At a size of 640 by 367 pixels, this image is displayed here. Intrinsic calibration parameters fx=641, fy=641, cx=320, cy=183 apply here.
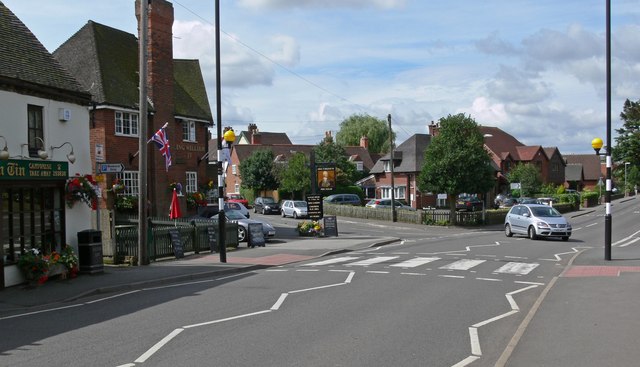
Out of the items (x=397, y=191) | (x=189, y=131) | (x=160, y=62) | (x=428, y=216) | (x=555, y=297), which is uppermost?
(x=160, y=62)

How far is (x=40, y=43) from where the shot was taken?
1811 centimetres

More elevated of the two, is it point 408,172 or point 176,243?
point 408,172

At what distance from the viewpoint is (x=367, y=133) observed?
103 m

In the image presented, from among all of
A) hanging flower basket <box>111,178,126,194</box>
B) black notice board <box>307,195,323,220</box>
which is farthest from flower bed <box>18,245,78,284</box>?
black notice board <box>307,195,323,220</box>

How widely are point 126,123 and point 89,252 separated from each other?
44.6 ft

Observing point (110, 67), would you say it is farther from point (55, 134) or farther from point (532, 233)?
point (532, 233)

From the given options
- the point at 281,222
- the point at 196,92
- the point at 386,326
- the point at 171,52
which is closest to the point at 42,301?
the point at 386,326

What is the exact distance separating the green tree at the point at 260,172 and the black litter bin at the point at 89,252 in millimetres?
49795

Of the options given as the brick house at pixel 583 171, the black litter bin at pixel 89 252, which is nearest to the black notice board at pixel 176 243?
the black litter bin at pixel 89 252

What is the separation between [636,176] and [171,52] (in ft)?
273

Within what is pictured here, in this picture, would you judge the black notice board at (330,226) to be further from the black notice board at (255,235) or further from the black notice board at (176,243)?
the black notice board at (176,243)

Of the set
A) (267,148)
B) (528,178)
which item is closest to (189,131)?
(267,148)

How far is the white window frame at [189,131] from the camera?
109 feet

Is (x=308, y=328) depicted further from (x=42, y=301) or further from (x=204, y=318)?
(x=42, y=301)
